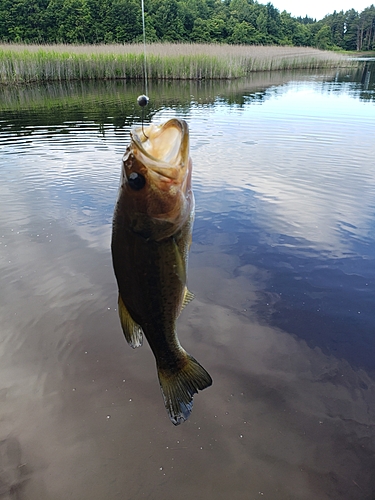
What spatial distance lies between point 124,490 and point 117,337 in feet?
4.74

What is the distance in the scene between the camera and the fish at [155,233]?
1.67 m

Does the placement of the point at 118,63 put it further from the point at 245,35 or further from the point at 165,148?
the point at 245,35

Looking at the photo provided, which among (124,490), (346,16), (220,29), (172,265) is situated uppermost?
(346,16)

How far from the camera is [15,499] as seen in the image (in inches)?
91.0

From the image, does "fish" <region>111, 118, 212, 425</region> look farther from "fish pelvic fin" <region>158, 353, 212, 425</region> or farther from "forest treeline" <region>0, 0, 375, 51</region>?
"forest treeline" <region>0, 0, 375, 51</region>

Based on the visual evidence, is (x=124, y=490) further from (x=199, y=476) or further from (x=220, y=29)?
(x=220, y=29)

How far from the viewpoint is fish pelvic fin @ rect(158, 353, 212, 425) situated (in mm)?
1991

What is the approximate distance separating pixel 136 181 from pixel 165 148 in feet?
0.71

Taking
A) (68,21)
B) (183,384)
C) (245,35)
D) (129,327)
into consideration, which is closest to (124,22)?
(68,21)

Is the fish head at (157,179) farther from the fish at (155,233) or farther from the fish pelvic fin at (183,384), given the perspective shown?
the fish pelvic fin at (183,384)

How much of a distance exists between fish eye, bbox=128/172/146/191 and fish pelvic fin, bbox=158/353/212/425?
1.02 meters

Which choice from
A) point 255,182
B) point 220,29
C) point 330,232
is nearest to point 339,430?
point 330,232

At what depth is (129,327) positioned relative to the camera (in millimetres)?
1984

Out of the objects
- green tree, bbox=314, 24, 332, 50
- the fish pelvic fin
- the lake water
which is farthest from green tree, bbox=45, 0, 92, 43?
green tree, bbox=314, 24, 332, 50
